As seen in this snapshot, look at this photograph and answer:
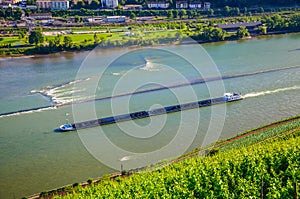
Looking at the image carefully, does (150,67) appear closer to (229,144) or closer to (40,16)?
(229,144)

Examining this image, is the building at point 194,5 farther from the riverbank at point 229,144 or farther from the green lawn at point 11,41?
the riverbank at point 229,144

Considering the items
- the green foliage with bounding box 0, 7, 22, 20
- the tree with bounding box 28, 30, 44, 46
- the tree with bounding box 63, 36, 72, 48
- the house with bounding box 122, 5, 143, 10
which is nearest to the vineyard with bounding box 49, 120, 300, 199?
→ the tree with bounding box 63, 36, 72, 48

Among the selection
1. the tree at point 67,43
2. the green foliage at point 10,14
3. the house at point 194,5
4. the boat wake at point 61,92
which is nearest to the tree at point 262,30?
the house at point 194,5

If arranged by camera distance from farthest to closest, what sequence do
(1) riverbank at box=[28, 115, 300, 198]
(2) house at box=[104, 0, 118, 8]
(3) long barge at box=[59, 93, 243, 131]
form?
(2) house at box=[104, 0, 118, 8] < (3) long barge at box=[59, 93, 243, 131] < (1) riverbank at box=[28, 115, 300, 198]

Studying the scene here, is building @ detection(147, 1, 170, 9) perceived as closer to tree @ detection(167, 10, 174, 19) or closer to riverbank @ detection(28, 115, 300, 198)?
tree @ detection(167, 10, 174, 19)

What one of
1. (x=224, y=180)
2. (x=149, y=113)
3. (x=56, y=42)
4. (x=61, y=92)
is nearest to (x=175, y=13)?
(x=56, y=42)

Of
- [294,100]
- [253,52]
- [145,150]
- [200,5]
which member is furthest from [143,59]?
[200,5]
